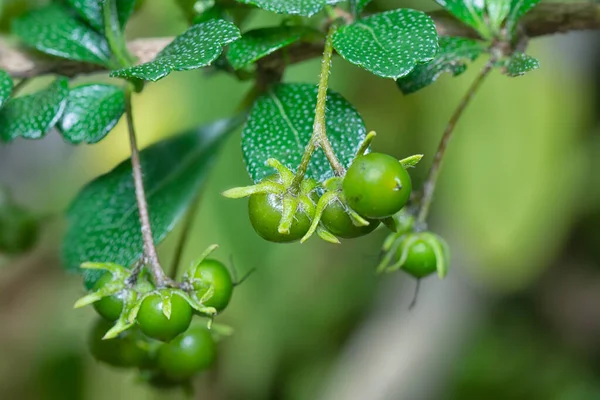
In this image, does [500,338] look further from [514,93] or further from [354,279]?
[514,93]

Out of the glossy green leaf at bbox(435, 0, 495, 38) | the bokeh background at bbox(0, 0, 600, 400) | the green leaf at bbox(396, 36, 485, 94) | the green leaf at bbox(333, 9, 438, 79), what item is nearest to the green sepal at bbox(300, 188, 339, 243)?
the green leaf at bbox(333, 9, 438, 79)

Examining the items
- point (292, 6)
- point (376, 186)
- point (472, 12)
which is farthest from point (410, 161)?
point (472, 12)

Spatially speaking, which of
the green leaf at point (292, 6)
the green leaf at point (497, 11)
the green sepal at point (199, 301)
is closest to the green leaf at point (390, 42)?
the green leaf at point (292, 6)

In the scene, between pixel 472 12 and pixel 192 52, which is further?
pixel 472 12

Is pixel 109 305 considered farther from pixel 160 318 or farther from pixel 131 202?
pixel 131 202

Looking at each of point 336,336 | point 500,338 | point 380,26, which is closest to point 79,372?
point 336,336

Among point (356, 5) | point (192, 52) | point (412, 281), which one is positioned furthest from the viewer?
point (412, 281)

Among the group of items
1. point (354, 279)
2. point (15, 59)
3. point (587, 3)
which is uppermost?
point (587, 3)

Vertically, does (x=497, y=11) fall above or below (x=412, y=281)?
above
